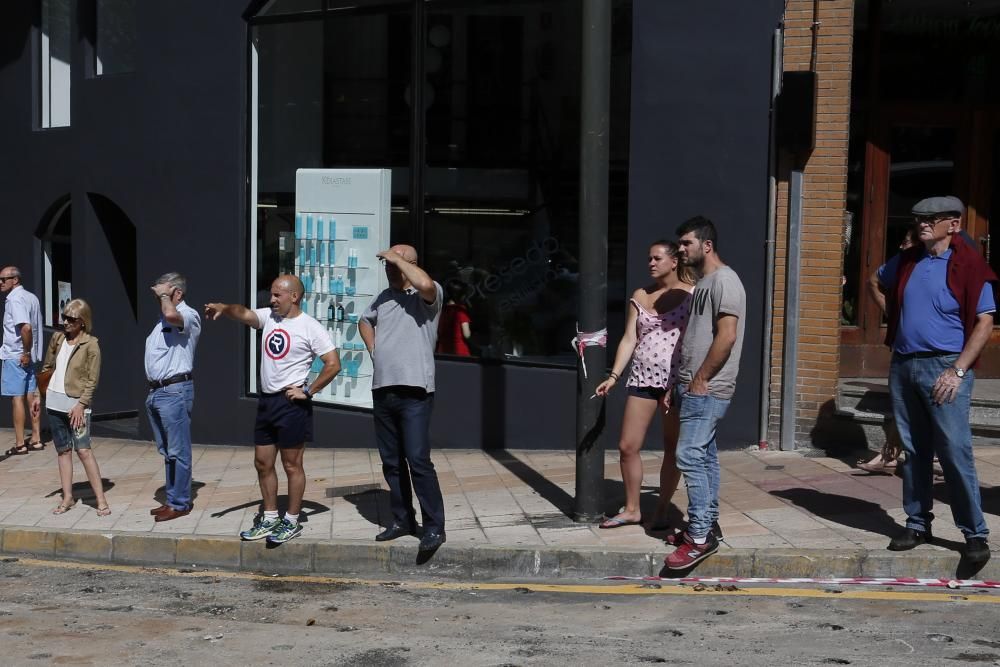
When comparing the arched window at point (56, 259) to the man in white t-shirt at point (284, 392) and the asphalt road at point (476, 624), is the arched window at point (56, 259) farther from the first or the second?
the asphalt road at point (476, 624)

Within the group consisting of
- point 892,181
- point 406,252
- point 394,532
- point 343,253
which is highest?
point 892,181

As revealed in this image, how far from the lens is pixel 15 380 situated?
12.6 meters

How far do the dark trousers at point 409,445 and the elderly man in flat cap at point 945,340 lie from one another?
2.67 metres

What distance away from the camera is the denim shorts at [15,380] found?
41.4ft

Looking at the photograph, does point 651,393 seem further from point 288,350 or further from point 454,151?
point 454,151

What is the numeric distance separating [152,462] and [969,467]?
23.9 feet

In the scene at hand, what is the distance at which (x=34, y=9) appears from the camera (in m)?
14.8

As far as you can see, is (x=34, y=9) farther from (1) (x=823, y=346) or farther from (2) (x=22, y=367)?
(1) (x=823, y=346)

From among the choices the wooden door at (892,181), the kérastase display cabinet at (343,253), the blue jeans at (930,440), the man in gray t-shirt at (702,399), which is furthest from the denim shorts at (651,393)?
the kérastase display cabinet at (343,253)

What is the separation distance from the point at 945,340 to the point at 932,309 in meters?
0.18

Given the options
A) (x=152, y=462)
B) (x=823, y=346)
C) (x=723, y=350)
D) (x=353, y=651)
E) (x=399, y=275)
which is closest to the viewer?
(x=353, y=651)

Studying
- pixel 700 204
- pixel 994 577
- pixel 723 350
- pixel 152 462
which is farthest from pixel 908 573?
pixel 152 462

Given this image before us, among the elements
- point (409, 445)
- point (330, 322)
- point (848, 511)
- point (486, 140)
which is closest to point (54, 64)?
point (330, 322)

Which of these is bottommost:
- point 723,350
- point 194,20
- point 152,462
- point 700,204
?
point 152,462
